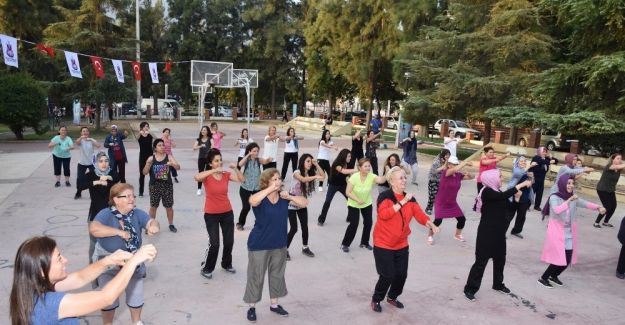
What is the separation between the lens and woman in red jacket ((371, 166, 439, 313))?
508 cm

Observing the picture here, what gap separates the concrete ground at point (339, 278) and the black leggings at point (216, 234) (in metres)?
0.24

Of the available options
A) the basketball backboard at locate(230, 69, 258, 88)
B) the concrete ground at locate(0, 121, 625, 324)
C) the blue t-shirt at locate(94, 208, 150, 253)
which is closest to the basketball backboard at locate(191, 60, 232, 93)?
the basketball backboard at locate(230, 69, 258, 88)

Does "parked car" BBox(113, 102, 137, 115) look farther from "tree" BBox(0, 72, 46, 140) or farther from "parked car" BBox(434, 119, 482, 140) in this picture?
"parked car" BBox(434, 119, 482, 140)

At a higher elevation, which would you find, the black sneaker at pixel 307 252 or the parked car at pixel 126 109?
the parked car at pixel 126 109

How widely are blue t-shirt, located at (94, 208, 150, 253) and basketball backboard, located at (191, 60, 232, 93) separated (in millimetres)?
24263

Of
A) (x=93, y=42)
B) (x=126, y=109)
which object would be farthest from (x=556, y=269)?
(x=126, y=109)

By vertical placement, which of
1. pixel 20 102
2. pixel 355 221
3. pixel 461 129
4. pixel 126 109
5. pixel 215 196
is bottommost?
pixel 355 221

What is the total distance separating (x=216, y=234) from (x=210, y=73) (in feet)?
79.1

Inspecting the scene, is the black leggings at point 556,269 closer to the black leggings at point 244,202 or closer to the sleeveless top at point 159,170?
the black leggings at point 244,202

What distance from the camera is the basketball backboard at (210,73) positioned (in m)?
28.3

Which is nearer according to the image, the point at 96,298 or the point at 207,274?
the point at 96,298

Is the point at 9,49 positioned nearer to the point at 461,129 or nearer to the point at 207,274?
the point at 207,274

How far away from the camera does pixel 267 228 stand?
4.93 meters

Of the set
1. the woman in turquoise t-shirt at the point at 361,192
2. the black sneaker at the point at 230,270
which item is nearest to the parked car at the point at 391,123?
the woman in turquoise t-shirt at the point at 361,192
